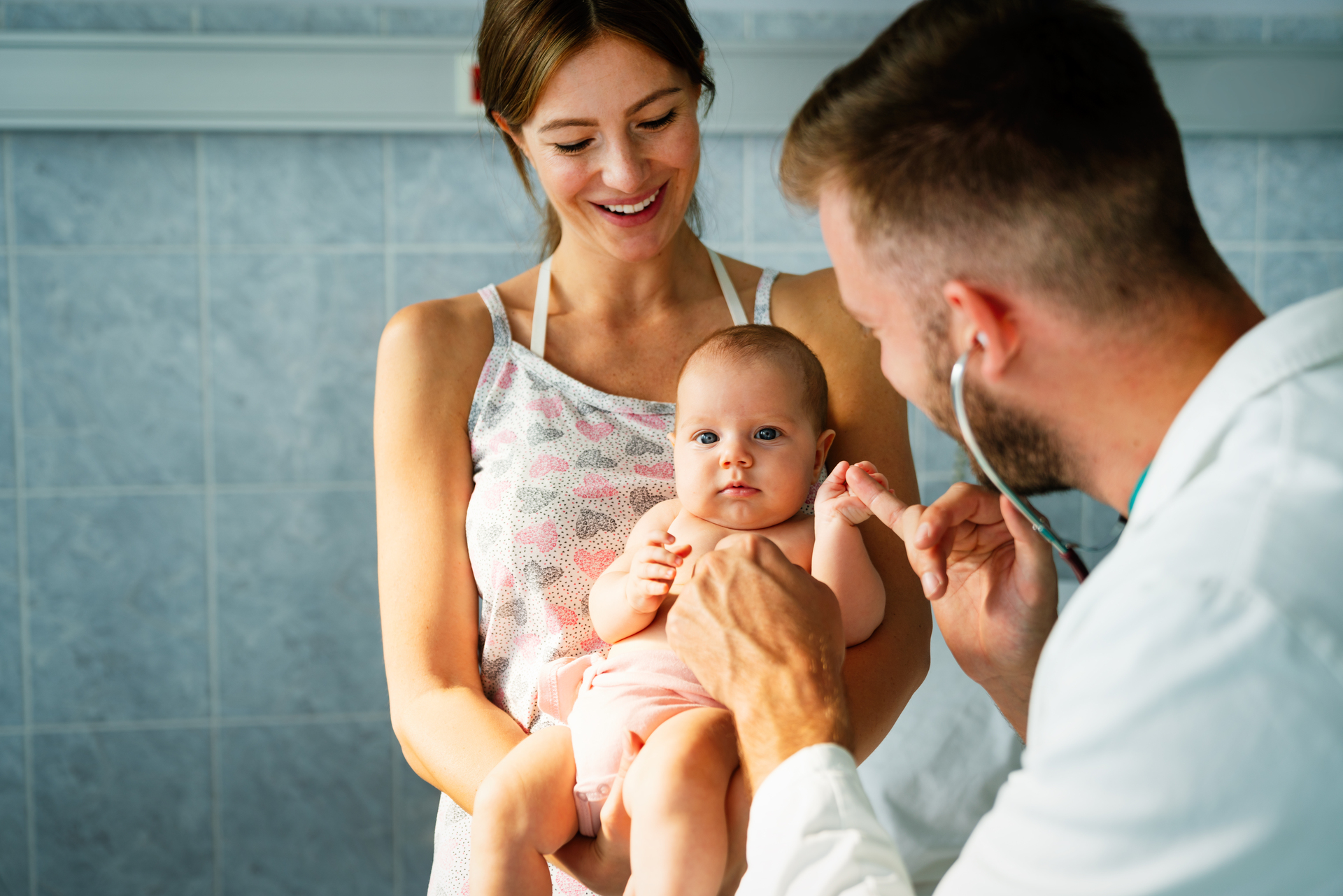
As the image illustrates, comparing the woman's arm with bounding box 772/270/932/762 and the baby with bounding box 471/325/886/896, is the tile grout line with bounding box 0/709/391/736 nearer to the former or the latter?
the baby with bounding box 471/325/886/896

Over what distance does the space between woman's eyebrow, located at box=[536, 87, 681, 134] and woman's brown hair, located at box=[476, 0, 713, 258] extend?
4cm

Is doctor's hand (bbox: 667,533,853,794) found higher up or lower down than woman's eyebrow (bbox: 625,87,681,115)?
lower down

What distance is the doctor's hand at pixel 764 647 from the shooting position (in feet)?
3.23

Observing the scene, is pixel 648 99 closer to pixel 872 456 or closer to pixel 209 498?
pixel 872 456

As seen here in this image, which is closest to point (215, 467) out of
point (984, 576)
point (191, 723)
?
point (191, 723)

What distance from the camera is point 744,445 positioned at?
1.39 meters

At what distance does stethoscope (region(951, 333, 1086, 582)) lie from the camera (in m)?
0.89

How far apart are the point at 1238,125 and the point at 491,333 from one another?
8.06 feet

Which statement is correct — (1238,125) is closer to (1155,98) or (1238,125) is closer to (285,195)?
(1155,98)

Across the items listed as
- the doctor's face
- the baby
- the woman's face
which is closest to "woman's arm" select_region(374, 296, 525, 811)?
the baby

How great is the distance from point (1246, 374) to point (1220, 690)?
9.9 inches

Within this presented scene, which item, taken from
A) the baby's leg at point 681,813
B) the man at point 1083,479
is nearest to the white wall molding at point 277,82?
the man at point 1083,479

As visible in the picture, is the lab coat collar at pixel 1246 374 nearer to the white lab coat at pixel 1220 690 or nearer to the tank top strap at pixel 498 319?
the white lab coat at pixel 1220 690

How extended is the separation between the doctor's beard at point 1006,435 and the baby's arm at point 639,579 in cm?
42
